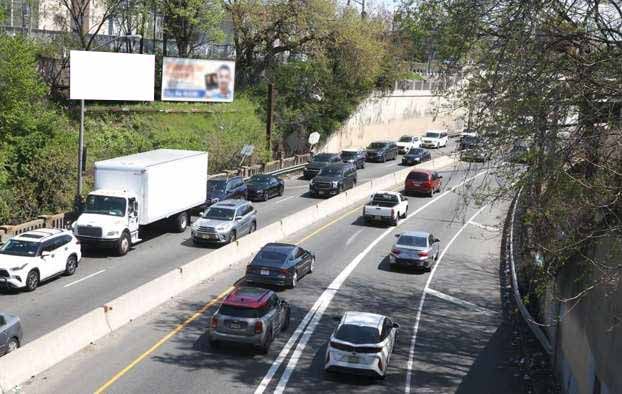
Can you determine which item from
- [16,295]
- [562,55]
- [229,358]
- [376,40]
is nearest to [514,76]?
[562,55]

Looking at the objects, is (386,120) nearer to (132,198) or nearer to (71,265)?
(132,198)

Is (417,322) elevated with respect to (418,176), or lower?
lower

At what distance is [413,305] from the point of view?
26812mm

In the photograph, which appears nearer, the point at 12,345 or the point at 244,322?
the point at 12,345

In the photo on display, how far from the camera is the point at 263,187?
44156 millimetres

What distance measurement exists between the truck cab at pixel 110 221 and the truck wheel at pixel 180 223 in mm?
3366

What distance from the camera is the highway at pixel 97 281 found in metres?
22.7

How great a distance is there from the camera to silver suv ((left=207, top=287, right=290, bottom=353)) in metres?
20.1

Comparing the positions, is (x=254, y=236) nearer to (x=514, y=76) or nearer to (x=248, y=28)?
(x=514, y=76)

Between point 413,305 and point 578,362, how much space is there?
9.48 m

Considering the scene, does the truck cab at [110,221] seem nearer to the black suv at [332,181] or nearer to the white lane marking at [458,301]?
the white lane marking at [458,301]

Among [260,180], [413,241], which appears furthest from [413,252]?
[260,180]

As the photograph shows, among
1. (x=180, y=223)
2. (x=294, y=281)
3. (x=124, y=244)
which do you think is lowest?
(x=294, y=281)

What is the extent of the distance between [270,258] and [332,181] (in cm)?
1841
